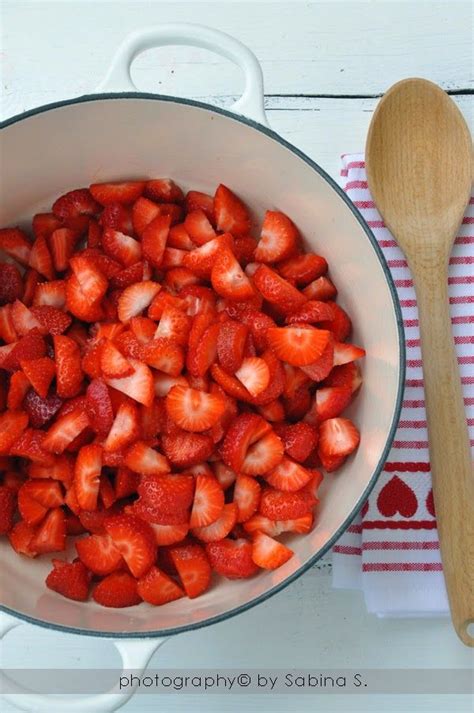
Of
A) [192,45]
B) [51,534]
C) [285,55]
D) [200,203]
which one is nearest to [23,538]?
[51,534]

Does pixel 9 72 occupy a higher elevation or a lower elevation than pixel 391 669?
higher

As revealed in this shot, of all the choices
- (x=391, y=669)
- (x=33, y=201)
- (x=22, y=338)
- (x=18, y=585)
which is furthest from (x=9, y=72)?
(x=391, y=669)

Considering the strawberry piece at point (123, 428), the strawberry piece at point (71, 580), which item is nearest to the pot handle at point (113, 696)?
the strawberry piece at point (71, 580)

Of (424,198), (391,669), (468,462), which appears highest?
(424,198)

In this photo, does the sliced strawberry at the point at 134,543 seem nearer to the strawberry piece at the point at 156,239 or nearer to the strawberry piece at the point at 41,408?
Answer: the strawberry piece at the point at 41,408

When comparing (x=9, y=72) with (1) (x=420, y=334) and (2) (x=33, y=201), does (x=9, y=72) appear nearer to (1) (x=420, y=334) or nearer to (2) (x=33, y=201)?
(2) (x=33, y=201)

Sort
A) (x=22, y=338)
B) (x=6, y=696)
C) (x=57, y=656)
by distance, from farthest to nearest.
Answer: (x=57, y=656)
(x=22, y=338)
(x=6, y=696)

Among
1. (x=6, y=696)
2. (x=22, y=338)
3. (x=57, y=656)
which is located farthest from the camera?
(x=57, y=656)

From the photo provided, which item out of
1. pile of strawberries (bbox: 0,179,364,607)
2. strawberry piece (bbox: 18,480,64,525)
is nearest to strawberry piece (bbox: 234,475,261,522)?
pile of strawberries (bbox: 0,179,364,607)
